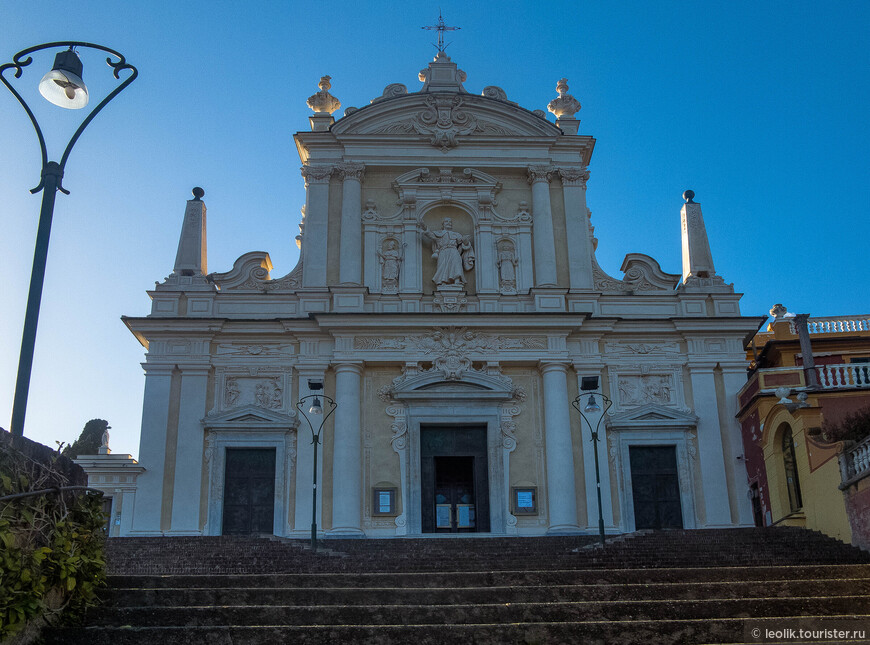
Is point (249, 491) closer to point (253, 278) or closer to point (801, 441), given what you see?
point (253, 278)

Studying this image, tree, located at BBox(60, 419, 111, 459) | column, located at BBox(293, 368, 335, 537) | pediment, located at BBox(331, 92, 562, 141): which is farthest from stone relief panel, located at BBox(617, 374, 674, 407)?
tree, located at BBox(60, 419, 111, 459)

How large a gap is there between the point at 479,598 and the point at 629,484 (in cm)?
1270

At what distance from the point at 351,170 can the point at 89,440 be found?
A: 21.0 metres

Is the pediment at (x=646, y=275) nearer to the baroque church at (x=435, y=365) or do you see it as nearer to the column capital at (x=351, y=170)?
the baroque church at (x=435, y=365)

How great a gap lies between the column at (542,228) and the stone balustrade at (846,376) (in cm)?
690

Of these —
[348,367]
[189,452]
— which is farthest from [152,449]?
[348,367]

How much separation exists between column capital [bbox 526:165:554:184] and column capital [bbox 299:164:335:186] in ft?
17.7

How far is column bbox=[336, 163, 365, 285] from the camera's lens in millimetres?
24203

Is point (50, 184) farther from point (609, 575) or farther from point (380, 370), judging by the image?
point (380, 370)

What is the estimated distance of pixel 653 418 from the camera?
23109mm

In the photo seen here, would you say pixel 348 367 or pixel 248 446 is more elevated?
pixel 348 367

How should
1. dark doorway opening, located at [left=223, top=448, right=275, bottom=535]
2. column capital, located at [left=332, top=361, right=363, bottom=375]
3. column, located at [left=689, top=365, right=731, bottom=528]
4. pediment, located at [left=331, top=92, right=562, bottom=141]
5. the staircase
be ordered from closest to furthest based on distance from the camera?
Result: 1. the staircase
2. dark doorway opening, located at [left=223, top=448, right=275, bottom=535]
3. column, located at [left=689, top=365, right=731, bottom=528]
4. column capital, located at [left=332, top=361, right=363, bottom=375]
5. pediment, located at [left=331, top=92, right=562, bottom=141]

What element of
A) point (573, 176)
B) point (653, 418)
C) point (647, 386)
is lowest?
point (653, 418)

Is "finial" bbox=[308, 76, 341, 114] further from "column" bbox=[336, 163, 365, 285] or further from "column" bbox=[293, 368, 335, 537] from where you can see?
"column" bbox=[293, 368, 335, 537]
